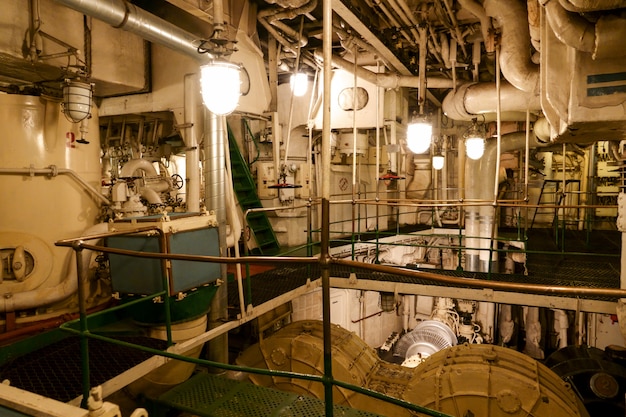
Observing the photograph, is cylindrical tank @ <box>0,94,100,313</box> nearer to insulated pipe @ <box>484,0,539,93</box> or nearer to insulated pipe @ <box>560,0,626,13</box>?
insulated pipe @ <box>560,0,626,13</box>

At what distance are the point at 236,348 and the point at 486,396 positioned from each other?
3.90m

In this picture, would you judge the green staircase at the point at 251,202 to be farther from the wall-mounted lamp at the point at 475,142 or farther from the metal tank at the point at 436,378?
the wall-mounted lamp at the point at 475,142

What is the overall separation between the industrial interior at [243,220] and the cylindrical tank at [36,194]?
2 cm

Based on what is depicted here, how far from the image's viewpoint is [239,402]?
3.33 meters

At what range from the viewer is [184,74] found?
17.3 ft

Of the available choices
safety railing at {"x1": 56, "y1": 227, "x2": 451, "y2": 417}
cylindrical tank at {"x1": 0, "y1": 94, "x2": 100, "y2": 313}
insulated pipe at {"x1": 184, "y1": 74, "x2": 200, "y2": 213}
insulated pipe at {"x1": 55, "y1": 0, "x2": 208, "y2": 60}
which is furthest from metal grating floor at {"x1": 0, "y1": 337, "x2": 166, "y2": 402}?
insulated pipe at {"x1": 55, "y1": 0, "x2": 208, "y2": 60}

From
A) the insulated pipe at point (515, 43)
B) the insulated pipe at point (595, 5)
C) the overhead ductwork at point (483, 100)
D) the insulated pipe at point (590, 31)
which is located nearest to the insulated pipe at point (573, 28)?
the insulated pipe at point (590, 31)

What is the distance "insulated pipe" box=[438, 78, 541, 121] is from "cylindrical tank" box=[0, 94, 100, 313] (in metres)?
6.43

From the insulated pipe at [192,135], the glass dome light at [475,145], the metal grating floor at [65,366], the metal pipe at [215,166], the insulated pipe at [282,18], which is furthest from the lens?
the glass dome light at [475,145]

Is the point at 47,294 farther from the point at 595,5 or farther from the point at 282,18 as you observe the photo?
the point at 595,5

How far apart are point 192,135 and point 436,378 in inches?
166

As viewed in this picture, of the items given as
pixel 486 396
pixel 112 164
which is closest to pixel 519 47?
pixel 486 396

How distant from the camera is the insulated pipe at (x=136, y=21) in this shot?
133 inches

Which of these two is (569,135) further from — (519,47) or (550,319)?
(550,319)
